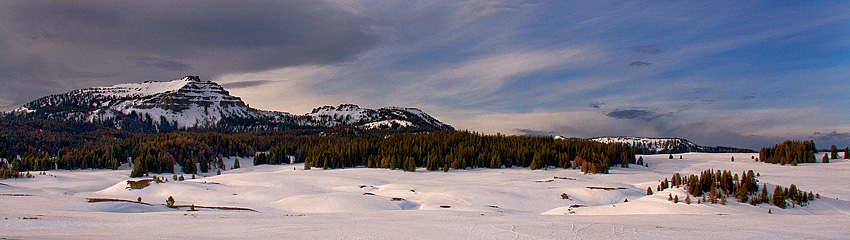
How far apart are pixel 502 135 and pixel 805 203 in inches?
3074

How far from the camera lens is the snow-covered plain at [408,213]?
14.6 metres

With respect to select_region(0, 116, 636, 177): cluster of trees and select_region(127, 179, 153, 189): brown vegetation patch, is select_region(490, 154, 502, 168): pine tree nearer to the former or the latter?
select_region(0, 116, 636, 177): cluster of trees

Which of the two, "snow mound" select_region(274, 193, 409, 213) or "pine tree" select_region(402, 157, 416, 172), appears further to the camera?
"pine tree" select_region(402, 157, 416, 172)

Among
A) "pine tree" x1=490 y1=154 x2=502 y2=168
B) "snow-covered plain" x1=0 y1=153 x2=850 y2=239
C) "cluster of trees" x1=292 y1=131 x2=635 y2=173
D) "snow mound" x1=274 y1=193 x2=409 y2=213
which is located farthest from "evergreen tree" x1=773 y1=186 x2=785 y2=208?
"pine tree" x1=490 y1=154 x2=502 y2=168

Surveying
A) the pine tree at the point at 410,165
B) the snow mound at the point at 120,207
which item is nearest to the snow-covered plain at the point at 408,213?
Answer: the snow mound at the point at 120,207

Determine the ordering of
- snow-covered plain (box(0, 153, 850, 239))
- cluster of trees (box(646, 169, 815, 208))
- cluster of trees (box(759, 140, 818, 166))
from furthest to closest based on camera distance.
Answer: cluster of trees (box(759, 140, 818, 166))
cluster of trees (box(646, 169, 815, 208))
snow-covered plain (box(0, 153, 850, 239))

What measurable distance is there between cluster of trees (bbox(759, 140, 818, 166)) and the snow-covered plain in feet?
20.2

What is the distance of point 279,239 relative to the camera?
42.1ft

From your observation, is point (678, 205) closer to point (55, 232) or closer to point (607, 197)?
point (607, 197)

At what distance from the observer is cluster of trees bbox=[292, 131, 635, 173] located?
7612 cm

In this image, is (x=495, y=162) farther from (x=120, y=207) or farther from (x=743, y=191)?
(x=120, y=207)

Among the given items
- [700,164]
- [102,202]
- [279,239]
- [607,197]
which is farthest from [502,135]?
[279,239]

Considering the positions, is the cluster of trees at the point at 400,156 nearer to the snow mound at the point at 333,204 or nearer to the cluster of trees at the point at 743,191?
the cluster of trees at the point at 743,191

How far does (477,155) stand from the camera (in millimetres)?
83438
